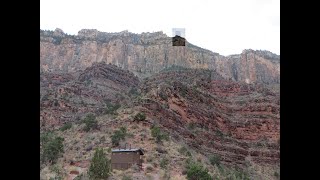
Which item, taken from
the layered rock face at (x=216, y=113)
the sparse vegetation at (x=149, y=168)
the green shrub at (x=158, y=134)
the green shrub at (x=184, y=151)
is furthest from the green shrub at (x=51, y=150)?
the green shrub at (x=184, y=151)

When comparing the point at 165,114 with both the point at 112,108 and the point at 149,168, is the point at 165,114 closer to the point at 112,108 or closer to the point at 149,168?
the point at 112,108

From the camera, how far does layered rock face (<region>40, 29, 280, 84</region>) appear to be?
2512 cm

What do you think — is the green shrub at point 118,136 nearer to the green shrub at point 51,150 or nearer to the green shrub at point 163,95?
the green shrub at point 51,150

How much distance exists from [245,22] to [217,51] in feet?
8.33

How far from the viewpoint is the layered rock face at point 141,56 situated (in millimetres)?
25125

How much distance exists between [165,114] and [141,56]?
16.7 feet

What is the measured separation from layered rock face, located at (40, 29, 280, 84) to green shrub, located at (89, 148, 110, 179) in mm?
7377

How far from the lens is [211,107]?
24266 mm

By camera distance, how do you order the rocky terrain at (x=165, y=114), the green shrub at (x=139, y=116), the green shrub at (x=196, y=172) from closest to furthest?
the green shrub at (x=196, y=172) < the rocky terrain at (x=165, y=114) < the green shrub at (x=139, y=116)

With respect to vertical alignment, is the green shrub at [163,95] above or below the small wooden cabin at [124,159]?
above

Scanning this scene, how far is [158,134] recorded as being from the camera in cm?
1916

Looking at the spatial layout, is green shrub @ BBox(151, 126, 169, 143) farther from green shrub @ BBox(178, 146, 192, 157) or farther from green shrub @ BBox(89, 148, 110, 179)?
green shrub @ BBox(89, 148, 110, 179)

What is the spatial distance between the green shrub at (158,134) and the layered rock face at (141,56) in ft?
17.2
